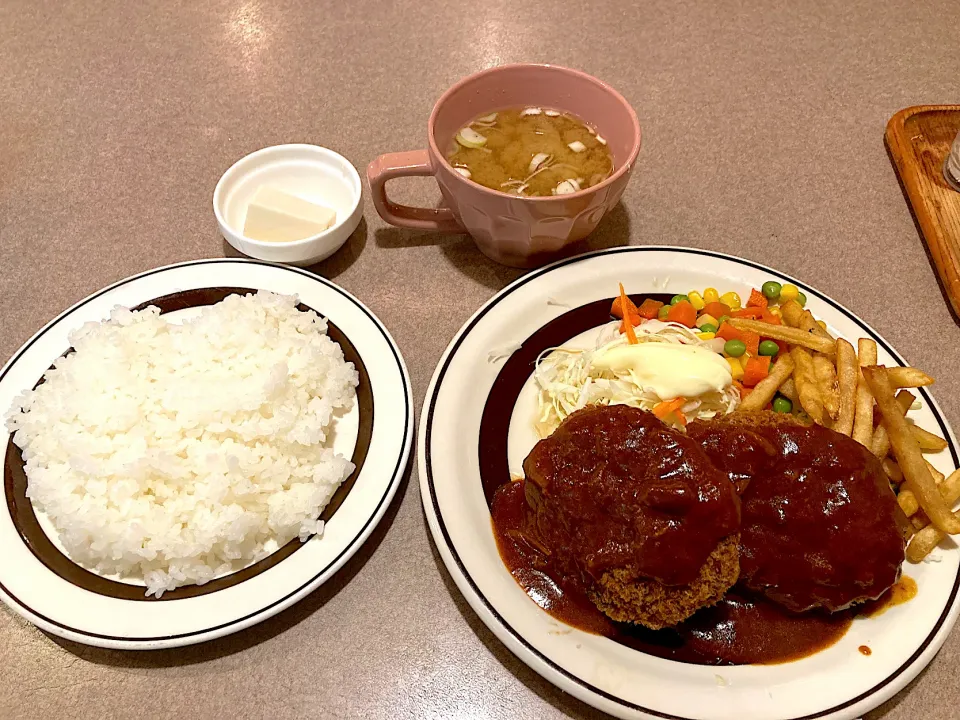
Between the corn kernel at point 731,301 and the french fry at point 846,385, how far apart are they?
38 centimetres

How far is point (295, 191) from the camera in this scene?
8.06ft

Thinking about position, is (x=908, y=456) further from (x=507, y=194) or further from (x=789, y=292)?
(x=507, y=194)

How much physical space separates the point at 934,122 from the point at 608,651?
8.62 ft

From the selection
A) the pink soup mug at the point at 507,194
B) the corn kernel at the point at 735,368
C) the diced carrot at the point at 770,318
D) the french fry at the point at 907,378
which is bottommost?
the corn kernel at the point at 735,368

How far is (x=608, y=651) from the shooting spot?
4.96ft

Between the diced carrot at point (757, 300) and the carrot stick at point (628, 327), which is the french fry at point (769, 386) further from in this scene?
the carrot stick at point (628, 327)

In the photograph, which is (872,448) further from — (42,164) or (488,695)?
(42,164)

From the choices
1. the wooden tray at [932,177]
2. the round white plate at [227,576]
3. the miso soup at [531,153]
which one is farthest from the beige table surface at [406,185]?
the miso soup at [531,153]

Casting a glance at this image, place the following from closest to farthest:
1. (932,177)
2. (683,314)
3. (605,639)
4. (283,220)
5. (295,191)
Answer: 1. (605,639)
2. (683,314)
3. (283,220)
4. (295,191)
5. (932,177)

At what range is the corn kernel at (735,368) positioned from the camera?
199 cm

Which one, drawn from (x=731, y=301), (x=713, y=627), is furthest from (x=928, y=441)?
(x=713, y=627)

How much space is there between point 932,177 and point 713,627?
208 centimetres

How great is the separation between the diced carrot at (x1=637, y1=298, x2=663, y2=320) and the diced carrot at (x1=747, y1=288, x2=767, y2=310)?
0.98 ft

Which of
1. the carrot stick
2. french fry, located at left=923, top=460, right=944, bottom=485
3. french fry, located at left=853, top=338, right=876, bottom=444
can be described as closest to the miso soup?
the carrot stick
